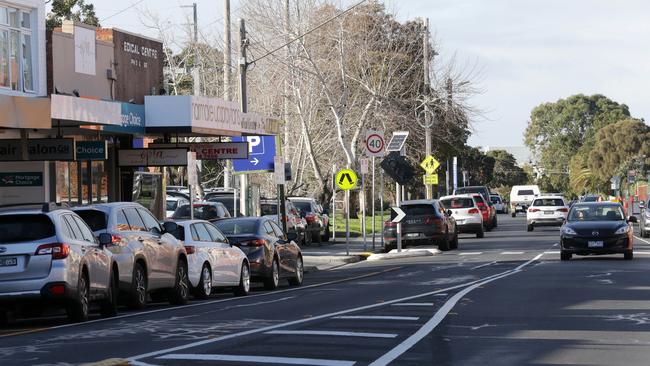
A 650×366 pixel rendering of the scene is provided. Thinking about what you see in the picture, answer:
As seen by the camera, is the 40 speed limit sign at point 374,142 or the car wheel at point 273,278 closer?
the car wheel at point 273,278

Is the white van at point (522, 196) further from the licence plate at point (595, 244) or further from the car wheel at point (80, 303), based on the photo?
the car wheel at point (80, 303)

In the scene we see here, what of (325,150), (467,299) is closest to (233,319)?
(467,299)

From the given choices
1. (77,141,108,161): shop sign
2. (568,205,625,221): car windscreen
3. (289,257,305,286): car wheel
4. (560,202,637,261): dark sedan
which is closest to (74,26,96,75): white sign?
(77,141,108,161): shop sign

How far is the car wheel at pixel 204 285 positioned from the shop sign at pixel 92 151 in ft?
19.3

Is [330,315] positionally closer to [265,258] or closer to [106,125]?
[265,258]

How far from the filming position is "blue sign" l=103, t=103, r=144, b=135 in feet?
93.1

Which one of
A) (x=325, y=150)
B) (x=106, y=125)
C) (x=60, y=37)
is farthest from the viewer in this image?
(x=325, y=150)

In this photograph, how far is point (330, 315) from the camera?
1727 cm

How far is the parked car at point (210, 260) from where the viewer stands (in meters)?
22.5

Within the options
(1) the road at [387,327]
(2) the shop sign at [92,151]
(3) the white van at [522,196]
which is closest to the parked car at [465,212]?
(1) the road at [387,327]

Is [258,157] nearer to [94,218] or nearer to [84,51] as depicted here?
[84,51]

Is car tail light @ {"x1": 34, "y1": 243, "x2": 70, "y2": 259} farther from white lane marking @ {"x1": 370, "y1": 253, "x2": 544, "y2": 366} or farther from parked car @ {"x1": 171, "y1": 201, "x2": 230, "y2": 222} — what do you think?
parked car @ {"x1": 171, "y1": 201, "x2": 230, "y2": 222}

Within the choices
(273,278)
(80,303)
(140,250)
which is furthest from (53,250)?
(273,278)

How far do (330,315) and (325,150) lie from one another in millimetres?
36380
